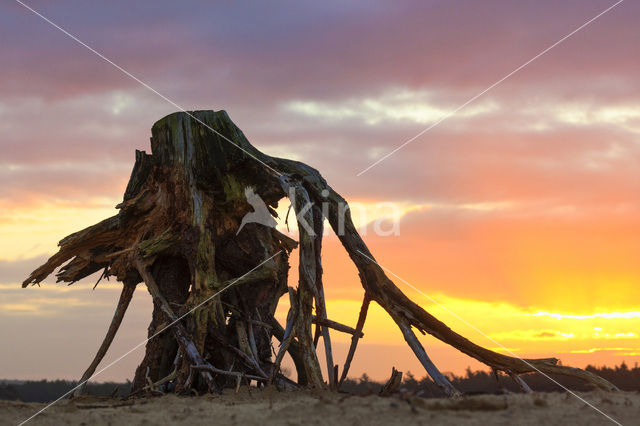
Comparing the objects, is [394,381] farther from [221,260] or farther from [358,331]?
[221,260]

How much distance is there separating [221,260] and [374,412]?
561 cm

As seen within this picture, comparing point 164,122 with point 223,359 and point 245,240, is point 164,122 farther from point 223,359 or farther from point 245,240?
point 223,359

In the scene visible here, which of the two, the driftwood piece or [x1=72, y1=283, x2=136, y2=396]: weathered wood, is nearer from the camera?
the driftwood piece

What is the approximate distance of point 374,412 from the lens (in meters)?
6.37

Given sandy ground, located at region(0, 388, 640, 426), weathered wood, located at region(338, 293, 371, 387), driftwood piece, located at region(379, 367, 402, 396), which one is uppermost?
weathered wood, located at region(338, 293, 371, 387)

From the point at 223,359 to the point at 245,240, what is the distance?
1.87 m

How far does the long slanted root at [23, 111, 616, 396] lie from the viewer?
33.5 ft

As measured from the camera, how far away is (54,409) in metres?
8.49

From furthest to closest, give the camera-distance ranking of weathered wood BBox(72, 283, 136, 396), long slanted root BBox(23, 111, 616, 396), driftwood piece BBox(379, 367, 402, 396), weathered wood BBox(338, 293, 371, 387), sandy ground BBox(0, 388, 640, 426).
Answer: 1. weathered wood BBox(72, 283, 136, 396)
2. weathered wood BBox(338, 293, 371, 387)
3. long slanted root BBox(23, 111, 616, 396)
4. driftwood piece BBox(379, 367, 402, 396)
5. sandy ground BBox(0, 388, 640, 426)

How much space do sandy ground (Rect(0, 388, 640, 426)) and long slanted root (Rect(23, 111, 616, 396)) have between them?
6.58 feet

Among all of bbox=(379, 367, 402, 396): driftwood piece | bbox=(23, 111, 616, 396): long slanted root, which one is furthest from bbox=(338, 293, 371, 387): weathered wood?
bbox=(379, 367, 402, 396): driftwood piece

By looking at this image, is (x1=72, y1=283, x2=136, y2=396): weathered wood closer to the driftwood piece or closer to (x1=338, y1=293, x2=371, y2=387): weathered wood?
(x1=338, y1=293, x2=371, y2=387): weathered wood

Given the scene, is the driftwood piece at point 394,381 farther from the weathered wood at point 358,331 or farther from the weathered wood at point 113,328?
the weathered wood at point 113,328

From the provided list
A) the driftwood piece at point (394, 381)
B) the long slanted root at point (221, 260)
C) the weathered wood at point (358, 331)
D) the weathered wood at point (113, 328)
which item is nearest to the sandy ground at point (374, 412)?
the driftwood piece at point (394, 381)
